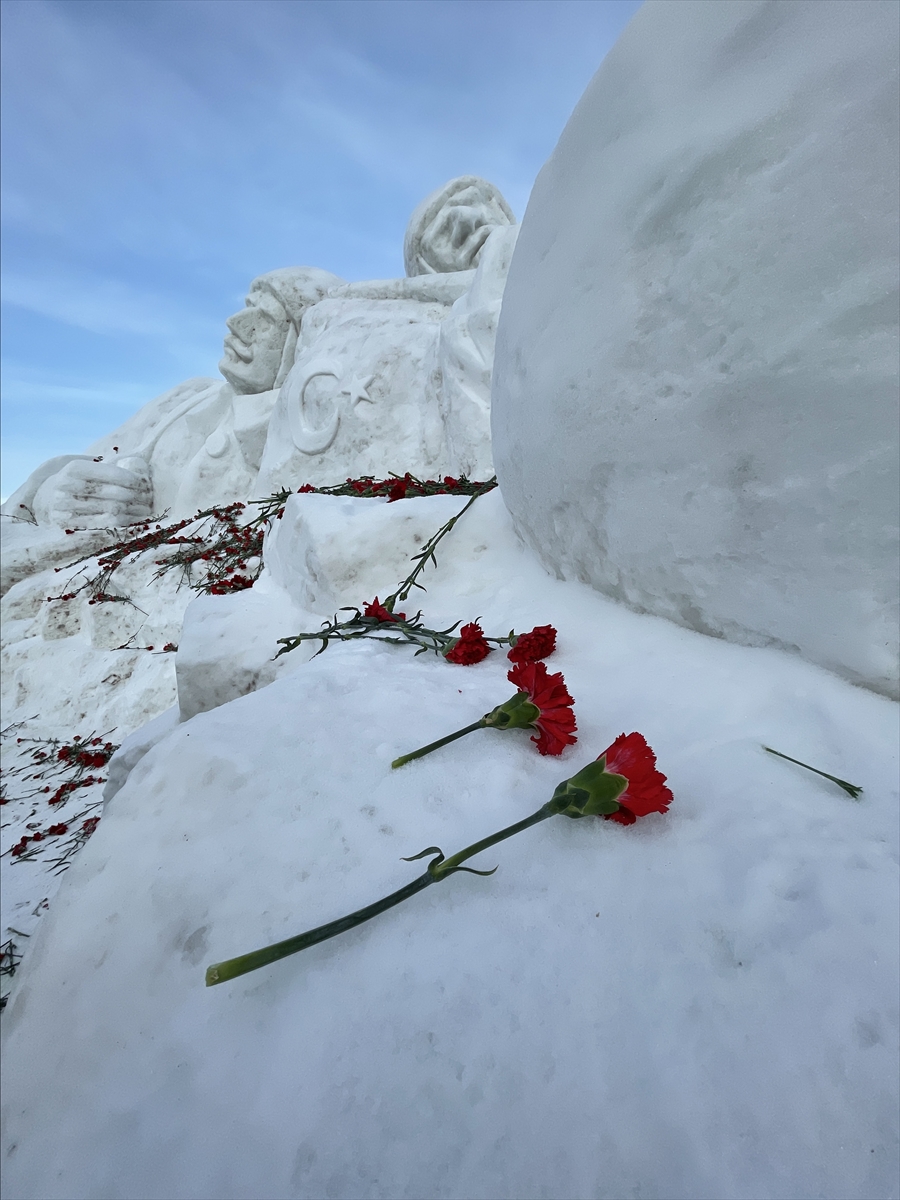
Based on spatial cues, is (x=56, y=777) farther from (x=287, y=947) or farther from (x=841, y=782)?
(x=841, y=782)

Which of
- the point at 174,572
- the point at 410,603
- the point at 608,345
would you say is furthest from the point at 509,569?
the point at 174,572

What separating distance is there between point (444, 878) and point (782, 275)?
1.05 meters

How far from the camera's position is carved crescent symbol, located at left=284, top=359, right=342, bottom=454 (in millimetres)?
5426

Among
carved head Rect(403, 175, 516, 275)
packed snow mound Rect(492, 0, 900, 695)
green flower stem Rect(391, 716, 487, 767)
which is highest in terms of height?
carved head Rect(403, 175, 516, 275)

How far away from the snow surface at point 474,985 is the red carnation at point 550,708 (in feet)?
0.14

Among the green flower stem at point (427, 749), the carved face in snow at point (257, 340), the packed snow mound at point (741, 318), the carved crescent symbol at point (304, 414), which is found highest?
the carved face in snow at point (257, 340)

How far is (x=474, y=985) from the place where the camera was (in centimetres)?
61

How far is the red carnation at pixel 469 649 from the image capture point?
1407 millimetres

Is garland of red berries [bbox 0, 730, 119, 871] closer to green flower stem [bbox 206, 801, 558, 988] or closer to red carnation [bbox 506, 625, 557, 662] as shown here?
red carnation [bbox 506, 625, 557, 662]

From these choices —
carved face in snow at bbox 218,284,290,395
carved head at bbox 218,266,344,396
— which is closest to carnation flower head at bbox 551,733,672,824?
carved head at bbox 218,266,344,396

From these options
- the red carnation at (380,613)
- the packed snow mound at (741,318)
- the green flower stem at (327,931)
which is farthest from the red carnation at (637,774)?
the red carnation at (380,613)

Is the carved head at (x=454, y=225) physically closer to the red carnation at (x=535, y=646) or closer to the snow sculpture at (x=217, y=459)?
the snow sculpture at (x=217, y=459)

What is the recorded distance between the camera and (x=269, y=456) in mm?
5996

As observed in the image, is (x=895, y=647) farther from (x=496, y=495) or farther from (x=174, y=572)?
(x=174, y=572)
